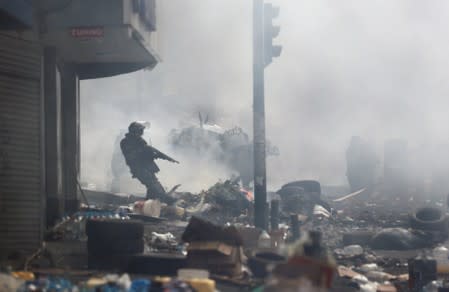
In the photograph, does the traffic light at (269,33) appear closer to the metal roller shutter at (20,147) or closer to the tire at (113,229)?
the metal roller shutter at (20,147)

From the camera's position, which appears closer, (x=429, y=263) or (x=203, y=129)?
(x=429, y=263)

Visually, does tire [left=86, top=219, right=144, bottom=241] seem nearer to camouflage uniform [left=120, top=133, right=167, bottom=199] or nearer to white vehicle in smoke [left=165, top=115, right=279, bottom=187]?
camouflage uniform [left=120, top=133, right=167, bottom=199]

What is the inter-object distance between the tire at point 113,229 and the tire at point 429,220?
8.01 m

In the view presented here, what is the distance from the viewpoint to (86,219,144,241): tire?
10055mm

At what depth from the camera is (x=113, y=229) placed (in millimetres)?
10078

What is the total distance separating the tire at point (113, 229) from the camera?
10055 millimetres

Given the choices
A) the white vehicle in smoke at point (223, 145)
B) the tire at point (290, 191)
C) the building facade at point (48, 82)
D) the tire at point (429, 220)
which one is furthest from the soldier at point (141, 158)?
the white vehicle in smoke at point (223, 145)

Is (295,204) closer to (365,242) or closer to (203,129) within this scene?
(365,242)

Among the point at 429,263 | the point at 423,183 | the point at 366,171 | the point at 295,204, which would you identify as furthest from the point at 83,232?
the point at 366,171

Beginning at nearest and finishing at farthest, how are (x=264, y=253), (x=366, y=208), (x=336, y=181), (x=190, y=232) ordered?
(x=264, y=253) < (x=190, y=232) < (x=366, y=208) < (x=336, y=181)

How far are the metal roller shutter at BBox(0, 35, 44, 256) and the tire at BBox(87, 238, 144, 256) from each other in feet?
4.87

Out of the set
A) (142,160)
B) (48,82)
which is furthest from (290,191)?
(48,82)

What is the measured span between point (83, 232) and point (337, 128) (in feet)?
118

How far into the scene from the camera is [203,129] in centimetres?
→ 3606
